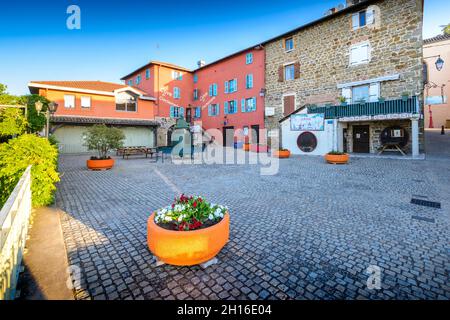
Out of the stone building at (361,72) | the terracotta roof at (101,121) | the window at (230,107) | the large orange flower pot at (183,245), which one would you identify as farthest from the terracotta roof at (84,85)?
the large orange flower pot at (183,245)

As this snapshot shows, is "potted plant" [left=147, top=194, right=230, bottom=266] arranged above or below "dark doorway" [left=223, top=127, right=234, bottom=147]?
below

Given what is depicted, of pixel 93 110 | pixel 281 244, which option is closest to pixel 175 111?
pixel 93 110

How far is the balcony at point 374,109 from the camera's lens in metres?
13.5

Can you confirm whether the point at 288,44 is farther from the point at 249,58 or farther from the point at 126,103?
the point at 126,103

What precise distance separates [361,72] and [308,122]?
565cm

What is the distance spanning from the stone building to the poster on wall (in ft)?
1.58

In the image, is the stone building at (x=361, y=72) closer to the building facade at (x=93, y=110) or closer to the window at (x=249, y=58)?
the window at (x=249, y=58)

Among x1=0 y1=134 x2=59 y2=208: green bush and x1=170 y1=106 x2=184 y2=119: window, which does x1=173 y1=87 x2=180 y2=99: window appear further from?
x1=0 y1=134 x2=59 y2=208: green bush

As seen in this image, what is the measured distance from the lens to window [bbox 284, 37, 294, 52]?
21.2 meters

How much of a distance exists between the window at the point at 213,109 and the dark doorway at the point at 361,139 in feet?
50.7

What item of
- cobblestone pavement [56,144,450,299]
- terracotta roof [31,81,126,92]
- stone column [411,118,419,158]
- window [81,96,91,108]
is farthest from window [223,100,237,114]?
cobblestone pavement [56,144,450,299]

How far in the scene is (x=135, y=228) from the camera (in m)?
4.38

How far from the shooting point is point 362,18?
678 inches
